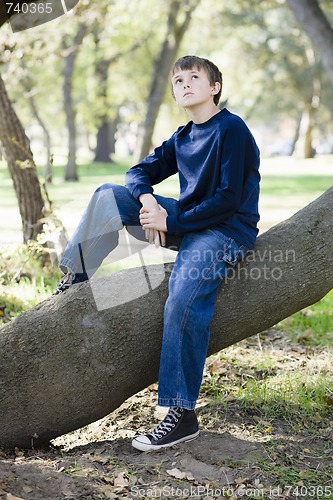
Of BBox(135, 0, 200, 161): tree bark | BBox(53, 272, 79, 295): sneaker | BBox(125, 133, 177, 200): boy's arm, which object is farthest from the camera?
BBox(135, 0, 200, 161): tree bark

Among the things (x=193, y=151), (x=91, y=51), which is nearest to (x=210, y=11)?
(x=91, y=51)

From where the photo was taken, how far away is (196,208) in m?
3.27

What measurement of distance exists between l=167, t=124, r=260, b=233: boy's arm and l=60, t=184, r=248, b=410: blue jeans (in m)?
0.07

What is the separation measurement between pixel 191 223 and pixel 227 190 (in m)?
0.24

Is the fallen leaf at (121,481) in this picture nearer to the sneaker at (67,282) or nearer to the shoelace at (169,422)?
the shoelace at (169,422)

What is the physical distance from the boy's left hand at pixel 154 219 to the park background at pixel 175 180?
112 cm

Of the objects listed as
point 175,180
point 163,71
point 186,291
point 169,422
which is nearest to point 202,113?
point 186,291

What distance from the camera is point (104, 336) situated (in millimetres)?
3225

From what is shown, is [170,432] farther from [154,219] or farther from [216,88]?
[216,88]

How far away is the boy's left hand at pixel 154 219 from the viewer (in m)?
3.37

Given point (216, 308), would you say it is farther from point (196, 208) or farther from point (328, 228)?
point (328, 228)

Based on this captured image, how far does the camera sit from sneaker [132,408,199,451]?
3.22 metres

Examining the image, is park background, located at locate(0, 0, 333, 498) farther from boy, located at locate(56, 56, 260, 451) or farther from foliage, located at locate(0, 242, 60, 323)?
A: boy, located at locate(56, 56, 260, 451)

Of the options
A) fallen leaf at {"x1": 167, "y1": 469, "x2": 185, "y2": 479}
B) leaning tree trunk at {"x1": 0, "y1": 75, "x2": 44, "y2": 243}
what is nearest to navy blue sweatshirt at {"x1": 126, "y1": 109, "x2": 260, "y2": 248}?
fallen leaf at {"x1": 167, "y1": 469, "x2": 185, "y2": 479}
